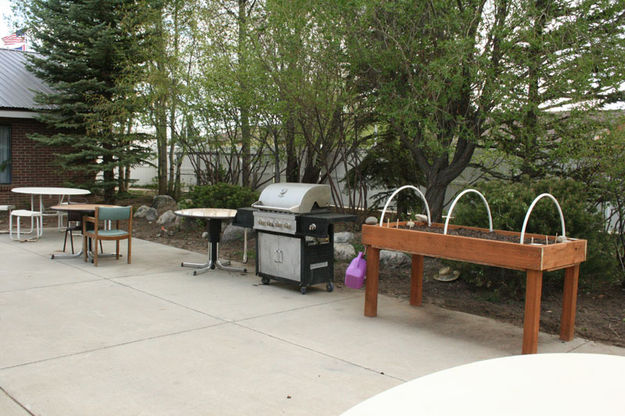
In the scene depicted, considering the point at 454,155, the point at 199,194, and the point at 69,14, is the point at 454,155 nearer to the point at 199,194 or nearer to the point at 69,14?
the point at 199,194

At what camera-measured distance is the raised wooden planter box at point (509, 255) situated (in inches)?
182

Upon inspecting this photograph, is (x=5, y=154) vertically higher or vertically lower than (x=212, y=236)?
higher

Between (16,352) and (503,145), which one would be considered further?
(503,145)

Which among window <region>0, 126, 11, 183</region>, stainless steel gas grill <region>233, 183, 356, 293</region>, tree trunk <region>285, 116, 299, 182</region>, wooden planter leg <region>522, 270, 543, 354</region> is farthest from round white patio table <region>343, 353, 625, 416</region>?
window <region>0, 126, 11, 183</region>

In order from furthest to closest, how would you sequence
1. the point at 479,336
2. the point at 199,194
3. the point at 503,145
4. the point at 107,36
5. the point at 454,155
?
the point at 107,36, the point at 199,194, the point at 454,155, the point at 503,145, the point at 479,336

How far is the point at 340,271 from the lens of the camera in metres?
8.26

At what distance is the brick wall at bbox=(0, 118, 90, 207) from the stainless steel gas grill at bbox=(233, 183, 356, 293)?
9715 millimetres

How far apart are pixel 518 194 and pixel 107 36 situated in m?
10.9

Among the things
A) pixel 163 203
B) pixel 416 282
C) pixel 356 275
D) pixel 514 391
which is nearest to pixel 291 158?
pixel 163 203

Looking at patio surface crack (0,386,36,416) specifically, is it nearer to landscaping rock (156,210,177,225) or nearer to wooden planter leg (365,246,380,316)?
wooden planter leg (365,246,380,316)

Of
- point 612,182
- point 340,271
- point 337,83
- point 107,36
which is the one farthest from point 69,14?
point 612,182

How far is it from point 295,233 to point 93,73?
9980 mm

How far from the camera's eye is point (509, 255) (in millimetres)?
4711

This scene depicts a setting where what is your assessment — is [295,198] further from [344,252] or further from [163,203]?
[163,203]
